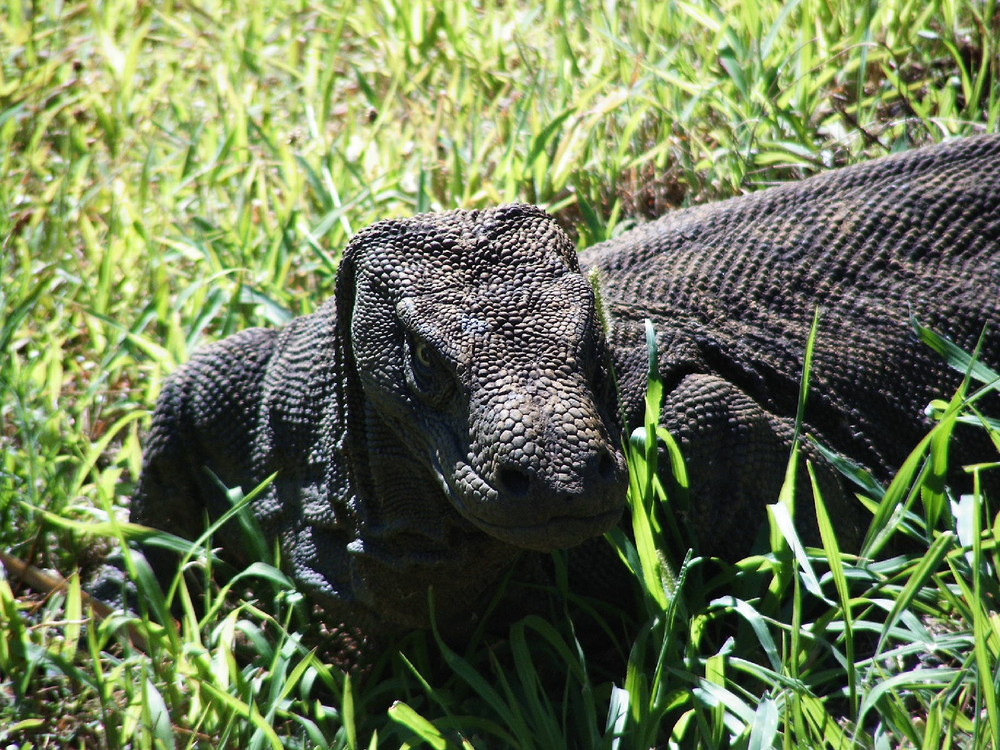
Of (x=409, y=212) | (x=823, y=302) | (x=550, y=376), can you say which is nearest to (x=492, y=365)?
A: (x=550, y=376)

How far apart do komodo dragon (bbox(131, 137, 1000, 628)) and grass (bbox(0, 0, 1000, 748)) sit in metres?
0.18

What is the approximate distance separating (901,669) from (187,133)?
3.84 metres

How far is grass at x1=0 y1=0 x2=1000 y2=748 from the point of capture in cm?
256

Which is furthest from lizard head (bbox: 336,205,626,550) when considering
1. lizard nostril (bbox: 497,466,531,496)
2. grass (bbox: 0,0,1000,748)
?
grass (bbox: 0,0,1000,748)

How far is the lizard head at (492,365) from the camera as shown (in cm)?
209

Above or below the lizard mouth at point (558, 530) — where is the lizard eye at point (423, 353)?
above

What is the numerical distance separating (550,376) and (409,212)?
232cm

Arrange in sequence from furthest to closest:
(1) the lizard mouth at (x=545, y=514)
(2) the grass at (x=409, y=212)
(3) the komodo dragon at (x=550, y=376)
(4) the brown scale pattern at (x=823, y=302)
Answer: (4) the brown scale pattern at (x=823, y=302) < (2) the grass at (x=409, y=212) < (3) the komodo dragon at (x=550, y=376) < (1) the lizard mouth at (x=545, y=514)

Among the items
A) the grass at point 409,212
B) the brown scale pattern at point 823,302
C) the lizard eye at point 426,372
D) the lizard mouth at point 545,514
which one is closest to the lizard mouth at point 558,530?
the lizard mouth at point 545,514

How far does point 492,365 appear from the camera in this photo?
2.23 meters

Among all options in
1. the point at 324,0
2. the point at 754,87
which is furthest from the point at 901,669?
the point at 324,0

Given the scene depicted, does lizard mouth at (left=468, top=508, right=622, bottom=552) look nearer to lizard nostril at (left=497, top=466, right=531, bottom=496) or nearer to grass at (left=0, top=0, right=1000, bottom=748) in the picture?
lizard nostril at (left=497, top=466, right=531, bottom=496)

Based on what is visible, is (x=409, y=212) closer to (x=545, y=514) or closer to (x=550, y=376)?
(x=550, y=376)

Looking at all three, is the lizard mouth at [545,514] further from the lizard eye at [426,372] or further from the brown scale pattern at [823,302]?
the brown scale pattern at [823,302]
